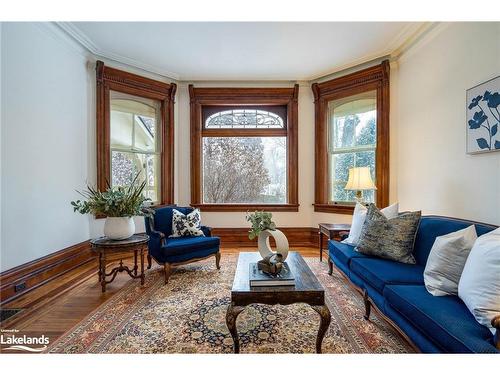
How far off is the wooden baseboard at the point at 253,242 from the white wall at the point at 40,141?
2.23 meters

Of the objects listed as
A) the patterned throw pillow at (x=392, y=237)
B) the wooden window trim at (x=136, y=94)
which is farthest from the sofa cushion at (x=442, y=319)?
the wooden window trim at (x=136, y=94)

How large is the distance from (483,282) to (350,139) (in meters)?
3.32

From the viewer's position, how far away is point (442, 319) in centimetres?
Answer: 138

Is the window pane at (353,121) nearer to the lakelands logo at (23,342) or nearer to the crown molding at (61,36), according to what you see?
the crown molding at (61,36)

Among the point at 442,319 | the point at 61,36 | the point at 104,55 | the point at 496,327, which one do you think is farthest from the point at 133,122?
the point at 496,327

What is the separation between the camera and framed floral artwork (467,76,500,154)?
7.22 ft

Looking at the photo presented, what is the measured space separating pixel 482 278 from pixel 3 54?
14.2ft

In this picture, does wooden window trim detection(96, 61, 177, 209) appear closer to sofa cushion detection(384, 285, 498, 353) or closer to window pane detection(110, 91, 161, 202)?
window pane detection(110, 91, 161, 202)

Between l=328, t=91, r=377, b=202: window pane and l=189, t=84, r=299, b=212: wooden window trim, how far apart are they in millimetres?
655

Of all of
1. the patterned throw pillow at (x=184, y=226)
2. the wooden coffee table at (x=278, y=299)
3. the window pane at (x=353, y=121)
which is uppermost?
the window pane at (x=353, y=121)

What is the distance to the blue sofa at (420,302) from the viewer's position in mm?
1264

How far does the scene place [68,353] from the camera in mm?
1742

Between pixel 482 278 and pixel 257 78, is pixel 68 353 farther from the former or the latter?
pixel 257 78
